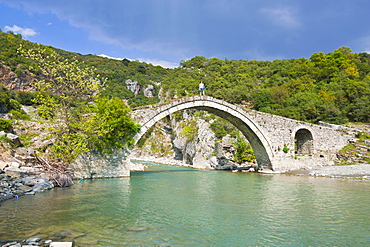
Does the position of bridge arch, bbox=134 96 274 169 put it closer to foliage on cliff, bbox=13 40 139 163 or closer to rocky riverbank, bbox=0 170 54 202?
foliage on cliff, bbox=13 40 139 163

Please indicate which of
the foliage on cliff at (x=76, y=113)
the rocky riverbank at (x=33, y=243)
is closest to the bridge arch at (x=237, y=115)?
the foliage on cliff at (x=76, y=113)

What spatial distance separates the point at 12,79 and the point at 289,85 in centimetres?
3592

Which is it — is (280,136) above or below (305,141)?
above

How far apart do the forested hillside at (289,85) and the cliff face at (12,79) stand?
0.66 meters

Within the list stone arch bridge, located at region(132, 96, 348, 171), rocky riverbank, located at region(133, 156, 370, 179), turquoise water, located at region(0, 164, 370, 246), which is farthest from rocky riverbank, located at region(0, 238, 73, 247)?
rocky riverbank, located at region(133, 156, 370, 179)

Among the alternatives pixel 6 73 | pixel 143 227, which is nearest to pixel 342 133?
pixel 143 227

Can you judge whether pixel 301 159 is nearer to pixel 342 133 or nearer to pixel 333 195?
pixel 342 133

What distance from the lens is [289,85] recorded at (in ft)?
102

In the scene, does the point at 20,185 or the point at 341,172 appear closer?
the point at 20,185

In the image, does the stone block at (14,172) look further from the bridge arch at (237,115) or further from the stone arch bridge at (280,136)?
the stone arch bridge at (280,136)

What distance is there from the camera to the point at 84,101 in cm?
1203

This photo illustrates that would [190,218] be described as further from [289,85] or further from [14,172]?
[289,85]

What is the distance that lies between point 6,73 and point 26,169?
2993 cm

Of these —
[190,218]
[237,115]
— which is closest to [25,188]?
[190,218]
